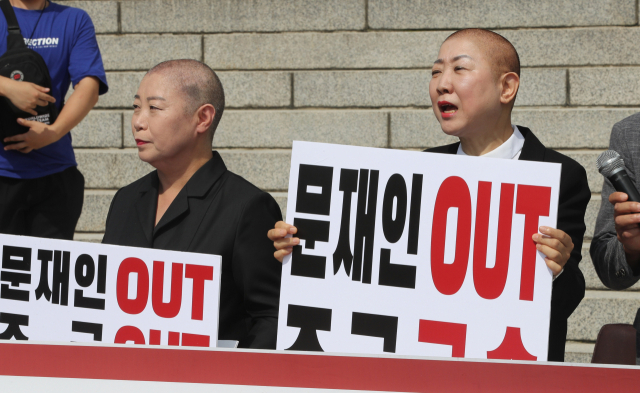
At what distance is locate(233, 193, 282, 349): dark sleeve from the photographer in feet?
7.33

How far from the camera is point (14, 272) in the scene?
212cm

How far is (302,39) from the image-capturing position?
19.4ft

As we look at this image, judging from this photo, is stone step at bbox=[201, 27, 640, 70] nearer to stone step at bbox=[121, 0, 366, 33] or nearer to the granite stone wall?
the granite stone wall

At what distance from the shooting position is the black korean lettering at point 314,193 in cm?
193

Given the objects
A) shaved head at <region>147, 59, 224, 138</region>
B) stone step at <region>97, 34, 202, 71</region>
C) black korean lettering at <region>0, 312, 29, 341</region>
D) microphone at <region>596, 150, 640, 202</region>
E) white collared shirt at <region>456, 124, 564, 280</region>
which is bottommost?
black korean lettering at <region>0, 312, 29, 341</region>

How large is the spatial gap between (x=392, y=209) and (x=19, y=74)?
2.27 m

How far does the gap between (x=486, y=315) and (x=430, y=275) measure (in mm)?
182

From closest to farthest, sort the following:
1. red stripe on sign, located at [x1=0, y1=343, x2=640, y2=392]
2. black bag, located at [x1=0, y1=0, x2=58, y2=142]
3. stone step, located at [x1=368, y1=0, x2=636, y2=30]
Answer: red stripe on sign, located at [x1=0, y1=343, x2=640, y2=392]
black bag, located at [x1=0, y1=0, x2=58, y2=142]
stone step, located at [x1=368, y1=0, x2=636, y2=30]

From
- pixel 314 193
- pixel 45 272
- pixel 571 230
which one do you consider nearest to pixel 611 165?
pixel 571 230

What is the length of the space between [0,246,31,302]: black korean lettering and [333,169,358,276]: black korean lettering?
3.20 feet

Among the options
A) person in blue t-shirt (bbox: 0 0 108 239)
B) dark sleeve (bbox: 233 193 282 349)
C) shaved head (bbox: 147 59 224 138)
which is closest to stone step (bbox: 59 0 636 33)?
person in blue t-shirt (bbox: 0 0 108 239)

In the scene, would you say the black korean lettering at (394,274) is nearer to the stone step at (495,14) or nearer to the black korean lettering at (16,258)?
the black korean lettering at (16,258)

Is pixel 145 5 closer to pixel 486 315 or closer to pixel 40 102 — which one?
pixel 40 102

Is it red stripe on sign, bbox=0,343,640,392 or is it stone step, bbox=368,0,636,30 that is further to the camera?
stone step, bbox=368,0,636,30
